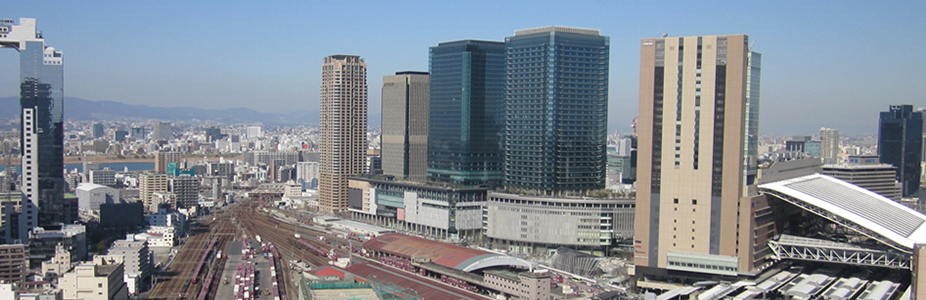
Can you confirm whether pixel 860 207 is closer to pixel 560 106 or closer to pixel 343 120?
pixel 560 106

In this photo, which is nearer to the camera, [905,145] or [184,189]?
[184,189]

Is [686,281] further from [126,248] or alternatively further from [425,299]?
[126,248]

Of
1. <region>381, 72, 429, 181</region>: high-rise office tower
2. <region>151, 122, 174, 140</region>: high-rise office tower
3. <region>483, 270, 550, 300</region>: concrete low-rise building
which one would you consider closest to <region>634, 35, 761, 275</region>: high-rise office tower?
<region>483, 270, 550, 300</region>: concrete low-rise building

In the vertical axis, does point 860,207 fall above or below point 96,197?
above

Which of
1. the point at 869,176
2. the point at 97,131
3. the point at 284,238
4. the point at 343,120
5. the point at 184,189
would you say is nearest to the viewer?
the point at 284,238

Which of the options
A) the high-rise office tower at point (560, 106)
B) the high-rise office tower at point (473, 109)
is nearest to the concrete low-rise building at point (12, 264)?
the high-rise office tower at point (473, 109)

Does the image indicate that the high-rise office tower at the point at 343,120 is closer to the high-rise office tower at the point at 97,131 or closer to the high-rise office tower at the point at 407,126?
the high-rise office tower at the point at 407,126

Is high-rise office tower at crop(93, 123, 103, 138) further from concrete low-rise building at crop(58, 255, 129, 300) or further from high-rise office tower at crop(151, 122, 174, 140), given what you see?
concrete low-rise building at crop(58, 255, 129, 300)

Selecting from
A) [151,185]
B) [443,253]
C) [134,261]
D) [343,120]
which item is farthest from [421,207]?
[151,185]
